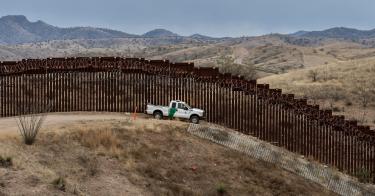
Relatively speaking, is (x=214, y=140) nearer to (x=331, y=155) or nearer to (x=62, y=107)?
(x=331, y=155)

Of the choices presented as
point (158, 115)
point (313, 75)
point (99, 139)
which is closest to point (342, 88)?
point (313, 75)

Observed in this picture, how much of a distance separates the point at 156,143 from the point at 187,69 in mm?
8340

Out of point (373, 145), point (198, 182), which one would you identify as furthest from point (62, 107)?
point (373, 145)

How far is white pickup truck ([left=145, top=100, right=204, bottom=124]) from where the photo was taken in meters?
28.6

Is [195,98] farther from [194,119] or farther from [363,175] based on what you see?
[363,175]

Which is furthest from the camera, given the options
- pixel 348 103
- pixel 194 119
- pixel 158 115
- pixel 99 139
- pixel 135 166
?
pixel 348 103

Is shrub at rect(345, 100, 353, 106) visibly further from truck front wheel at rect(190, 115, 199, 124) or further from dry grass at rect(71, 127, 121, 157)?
dry grass at rect(71, 127, 121, 157)

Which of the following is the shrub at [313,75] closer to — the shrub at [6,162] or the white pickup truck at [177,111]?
the white pickup truck at [177,111]

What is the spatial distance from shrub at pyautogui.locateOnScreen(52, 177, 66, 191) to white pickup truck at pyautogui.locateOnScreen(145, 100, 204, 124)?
39.4ft

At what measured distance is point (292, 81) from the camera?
67375 mm

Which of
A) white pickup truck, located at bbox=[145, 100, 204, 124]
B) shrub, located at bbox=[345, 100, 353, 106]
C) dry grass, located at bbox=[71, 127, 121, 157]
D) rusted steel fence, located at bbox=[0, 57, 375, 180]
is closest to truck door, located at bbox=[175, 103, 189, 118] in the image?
white pickup truck, located at bbox=[145, 100, 204, 124]

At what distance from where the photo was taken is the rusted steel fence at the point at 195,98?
93.1ft

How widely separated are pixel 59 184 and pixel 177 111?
504 inches

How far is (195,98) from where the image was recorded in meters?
29.6
